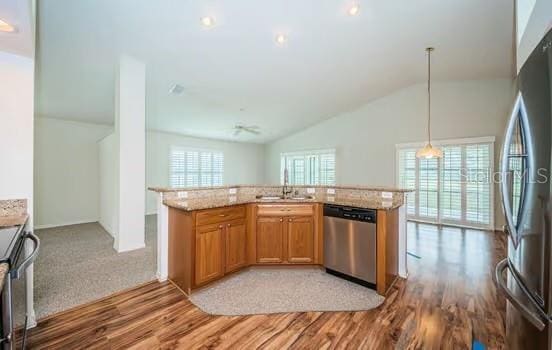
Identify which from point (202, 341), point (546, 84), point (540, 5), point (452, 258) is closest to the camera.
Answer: point (546, 84)

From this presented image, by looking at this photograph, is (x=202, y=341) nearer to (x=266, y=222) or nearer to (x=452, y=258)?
(x=266, y=222)

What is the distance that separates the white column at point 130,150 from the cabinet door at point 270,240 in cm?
224

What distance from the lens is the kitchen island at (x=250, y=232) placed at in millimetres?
2596

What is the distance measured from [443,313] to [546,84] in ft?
7.17

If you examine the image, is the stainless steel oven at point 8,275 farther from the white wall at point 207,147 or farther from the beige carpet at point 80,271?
the white wall at point 207,147

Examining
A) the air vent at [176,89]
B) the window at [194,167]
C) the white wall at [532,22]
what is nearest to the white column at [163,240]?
the air vent at [176,89]

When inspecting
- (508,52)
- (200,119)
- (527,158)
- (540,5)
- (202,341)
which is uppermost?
(508,52)

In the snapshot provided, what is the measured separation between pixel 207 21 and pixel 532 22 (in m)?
3.01

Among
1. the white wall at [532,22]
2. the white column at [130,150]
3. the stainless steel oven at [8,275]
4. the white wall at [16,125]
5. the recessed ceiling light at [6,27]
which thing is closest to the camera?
the stainless steel oven at [8,275]

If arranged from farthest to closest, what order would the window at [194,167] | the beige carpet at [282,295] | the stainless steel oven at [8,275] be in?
the window at [194,167] → the beige carpet at [282,295] → the stainless steel oven at [8,275]

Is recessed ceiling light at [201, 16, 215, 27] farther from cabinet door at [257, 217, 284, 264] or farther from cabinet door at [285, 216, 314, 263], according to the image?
cabinet door at [285, 216, 314, 263]

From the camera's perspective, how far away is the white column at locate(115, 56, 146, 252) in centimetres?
384

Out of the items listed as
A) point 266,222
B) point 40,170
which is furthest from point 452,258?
point 40,170

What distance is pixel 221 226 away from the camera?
2.79 metres
